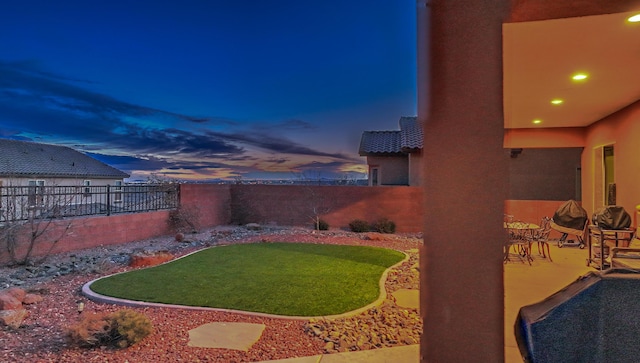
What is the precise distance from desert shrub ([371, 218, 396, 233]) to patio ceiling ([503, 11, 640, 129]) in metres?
6.15

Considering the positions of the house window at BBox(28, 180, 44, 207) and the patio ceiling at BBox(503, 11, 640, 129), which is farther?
the house window at BBox(28, 180, 44, 207)

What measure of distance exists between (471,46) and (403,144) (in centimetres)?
1433

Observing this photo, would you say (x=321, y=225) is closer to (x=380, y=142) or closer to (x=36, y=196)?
(x=380, y=142)

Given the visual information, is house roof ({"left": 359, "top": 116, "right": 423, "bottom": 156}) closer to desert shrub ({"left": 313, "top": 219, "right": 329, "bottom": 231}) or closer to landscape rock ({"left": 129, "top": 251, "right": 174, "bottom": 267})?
desert shrub ({"left": 313, "top": 219, "right": 329, "bottom": 231})

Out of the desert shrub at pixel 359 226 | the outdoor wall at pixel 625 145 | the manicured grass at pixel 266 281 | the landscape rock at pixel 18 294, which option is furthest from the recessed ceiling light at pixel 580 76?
the landscape rock at pixel 18 294

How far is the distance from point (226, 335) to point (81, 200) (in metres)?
8.28

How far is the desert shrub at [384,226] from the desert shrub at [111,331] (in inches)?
391

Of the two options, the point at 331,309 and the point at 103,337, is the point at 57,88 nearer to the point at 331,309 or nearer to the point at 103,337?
the point at 103,337

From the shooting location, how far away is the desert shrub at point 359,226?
1309 cm

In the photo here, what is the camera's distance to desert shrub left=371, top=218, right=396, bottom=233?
1302 cm

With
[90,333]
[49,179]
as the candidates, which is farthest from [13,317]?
[49,179]

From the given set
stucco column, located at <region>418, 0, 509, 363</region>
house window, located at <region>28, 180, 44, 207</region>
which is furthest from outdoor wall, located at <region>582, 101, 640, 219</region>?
house window, located at <region>28, 180, 44, 207</region>

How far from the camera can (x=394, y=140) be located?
738 inches

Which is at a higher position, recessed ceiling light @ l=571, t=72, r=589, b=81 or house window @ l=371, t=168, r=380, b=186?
recessed ceiling light @ l=571, t=72, r=589, b=81
